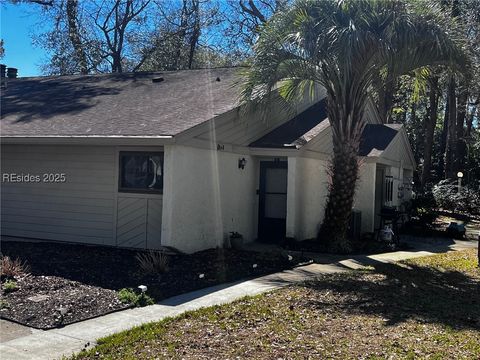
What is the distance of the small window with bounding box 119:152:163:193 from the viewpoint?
36.5 ft

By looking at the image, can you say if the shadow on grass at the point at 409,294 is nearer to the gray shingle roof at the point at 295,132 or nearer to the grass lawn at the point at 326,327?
the grass lawn at the point at 326,327

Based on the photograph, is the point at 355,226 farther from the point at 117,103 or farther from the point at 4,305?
the point at 4,305

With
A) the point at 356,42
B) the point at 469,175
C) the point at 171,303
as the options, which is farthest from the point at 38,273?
the point at 469,175

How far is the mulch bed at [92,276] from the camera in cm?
668

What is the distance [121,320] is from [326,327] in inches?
95.3

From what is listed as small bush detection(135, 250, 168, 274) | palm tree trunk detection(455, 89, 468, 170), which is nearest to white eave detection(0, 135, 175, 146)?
small bush detection(135, 250, 168, 274)

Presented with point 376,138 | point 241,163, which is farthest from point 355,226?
point 241,163

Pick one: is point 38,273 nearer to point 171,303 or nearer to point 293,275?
point 171,303

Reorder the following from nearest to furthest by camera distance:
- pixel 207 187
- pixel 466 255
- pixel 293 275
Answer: pixel 293 275, pixel 207 187, pixel 466 255

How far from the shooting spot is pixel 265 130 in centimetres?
1390

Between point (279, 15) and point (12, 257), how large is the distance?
737 cm

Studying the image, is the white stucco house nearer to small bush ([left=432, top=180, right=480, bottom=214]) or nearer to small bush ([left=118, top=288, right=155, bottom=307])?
small bush ([left=118, top=288, right=155, bottom=307])

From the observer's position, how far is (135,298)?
7.22m

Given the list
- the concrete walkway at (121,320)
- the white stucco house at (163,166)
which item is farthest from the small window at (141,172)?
the concrete walkway at (121,320)
